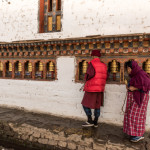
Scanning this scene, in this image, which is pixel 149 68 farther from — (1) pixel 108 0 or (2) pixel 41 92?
(2) pixel 41 92

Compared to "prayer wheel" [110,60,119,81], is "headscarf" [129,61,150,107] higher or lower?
lower

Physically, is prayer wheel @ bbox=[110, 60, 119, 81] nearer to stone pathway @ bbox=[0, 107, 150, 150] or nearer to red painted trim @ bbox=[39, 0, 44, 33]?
stone pathway @ bbox=[0, 107, 150, 150]

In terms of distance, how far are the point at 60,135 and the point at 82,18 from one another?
355cm

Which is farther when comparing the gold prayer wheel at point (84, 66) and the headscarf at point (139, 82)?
the gold prayer wheel at point (84, 66)

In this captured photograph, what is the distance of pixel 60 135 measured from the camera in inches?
149

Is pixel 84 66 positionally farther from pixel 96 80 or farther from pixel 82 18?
pixel 82 18

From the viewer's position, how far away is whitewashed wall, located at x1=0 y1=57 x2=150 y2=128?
432 centimetres

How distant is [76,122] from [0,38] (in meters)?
4.61

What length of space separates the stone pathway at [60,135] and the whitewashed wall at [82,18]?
2746 millimetres

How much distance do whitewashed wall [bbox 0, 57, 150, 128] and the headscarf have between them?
1000 millimetres

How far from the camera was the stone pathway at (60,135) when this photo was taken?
331 centimetres

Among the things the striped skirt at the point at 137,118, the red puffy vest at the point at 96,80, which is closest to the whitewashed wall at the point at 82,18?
the red puffy vest at the point at 96,80

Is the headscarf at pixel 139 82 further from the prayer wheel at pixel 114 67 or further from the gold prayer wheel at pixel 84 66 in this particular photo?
the gold prayer wheel at pixel 84 66

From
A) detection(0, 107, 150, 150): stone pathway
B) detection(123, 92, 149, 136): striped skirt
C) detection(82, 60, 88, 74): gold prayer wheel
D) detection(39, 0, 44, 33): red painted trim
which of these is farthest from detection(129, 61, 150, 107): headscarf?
detection(39, 0, 44, 33): red painted trim
